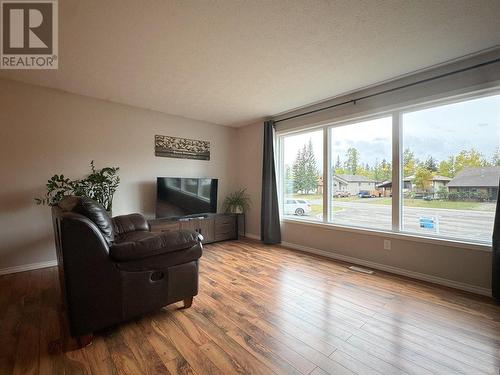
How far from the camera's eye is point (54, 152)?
306 centimetres

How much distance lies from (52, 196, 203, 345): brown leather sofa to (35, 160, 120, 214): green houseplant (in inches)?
59.5

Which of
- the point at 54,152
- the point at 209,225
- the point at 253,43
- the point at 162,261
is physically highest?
the point at 253,43

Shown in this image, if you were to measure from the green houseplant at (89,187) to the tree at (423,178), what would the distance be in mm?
4053

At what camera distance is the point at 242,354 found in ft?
4.72

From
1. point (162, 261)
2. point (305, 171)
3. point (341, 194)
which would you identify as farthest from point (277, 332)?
point (305, 171)

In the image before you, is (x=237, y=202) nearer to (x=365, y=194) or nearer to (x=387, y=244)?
(x=365, y=194)

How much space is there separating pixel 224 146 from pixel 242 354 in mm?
3938

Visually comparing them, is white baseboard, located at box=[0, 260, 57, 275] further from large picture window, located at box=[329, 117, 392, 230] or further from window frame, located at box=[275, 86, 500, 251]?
large picture window, located at box=[329, 117, 392, 230]

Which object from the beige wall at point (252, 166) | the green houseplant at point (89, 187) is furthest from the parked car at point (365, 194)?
the green houseplant at point (89, 187)

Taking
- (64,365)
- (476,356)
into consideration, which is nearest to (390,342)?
(476,356)

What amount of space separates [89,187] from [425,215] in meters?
4.37

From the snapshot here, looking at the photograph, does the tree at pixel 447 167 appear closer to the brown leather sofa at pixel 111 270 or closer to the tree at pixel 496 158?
the tree at pixel 496 158

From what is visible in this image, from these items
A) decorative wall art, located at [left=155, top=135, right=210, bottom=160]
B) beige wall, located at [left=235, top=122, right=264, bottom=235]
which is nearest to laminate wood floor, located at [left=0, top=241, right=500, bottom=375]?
beige wall, located at [left=235, top=122, right=264, bottom=235]

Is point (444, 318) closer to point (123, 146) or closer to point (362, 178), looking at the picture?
point (362, 178)
